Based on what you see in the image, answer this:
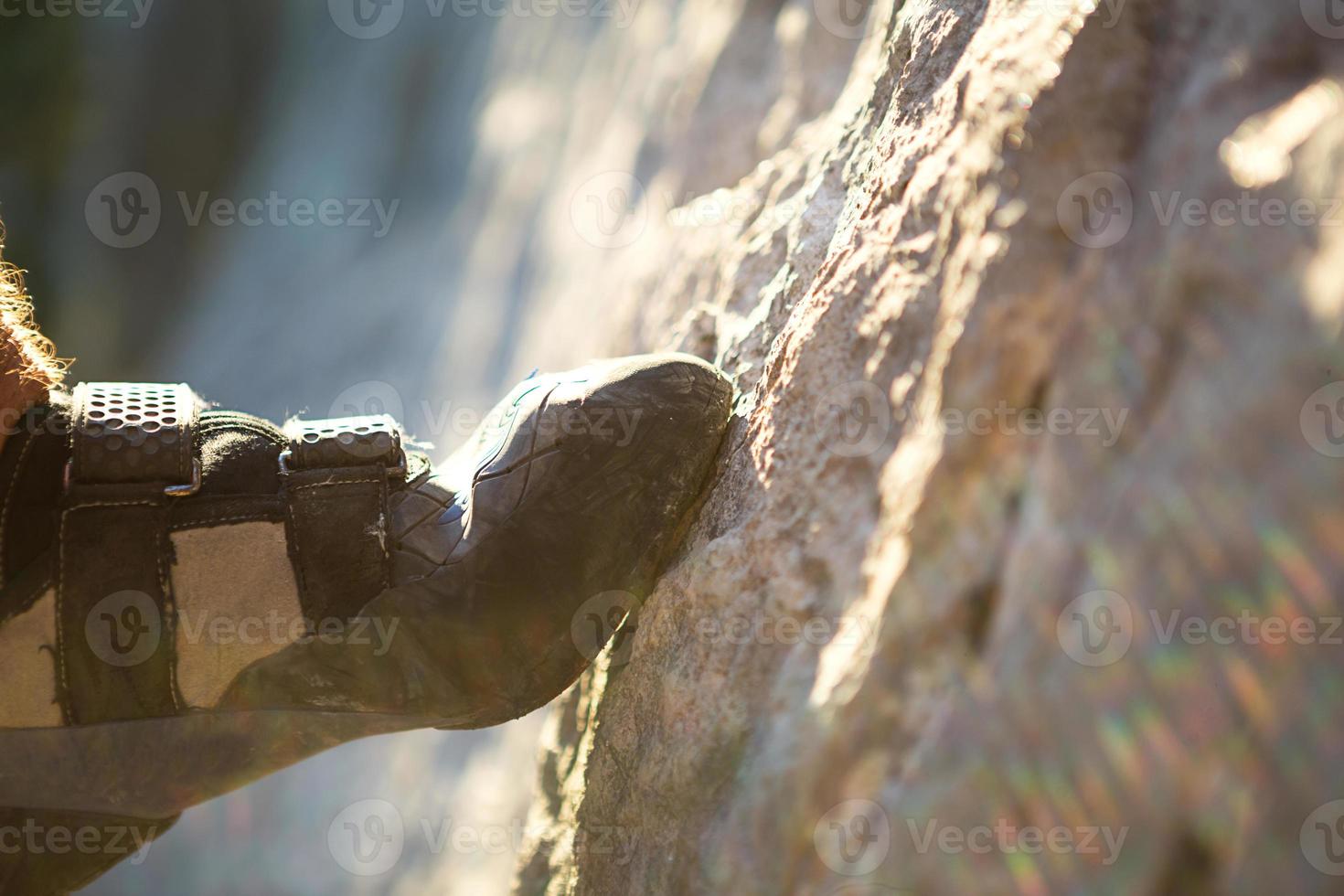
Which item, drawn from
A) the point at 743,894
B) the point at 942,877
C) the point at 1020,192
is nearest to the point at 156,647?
the point at 743,894

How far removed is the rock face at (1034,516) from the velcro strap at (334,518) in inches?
11.8

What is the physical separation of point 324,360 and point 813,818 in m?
2.83

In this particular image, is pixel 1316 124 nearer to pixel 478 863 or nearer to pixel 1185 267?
pixel 1185 267
